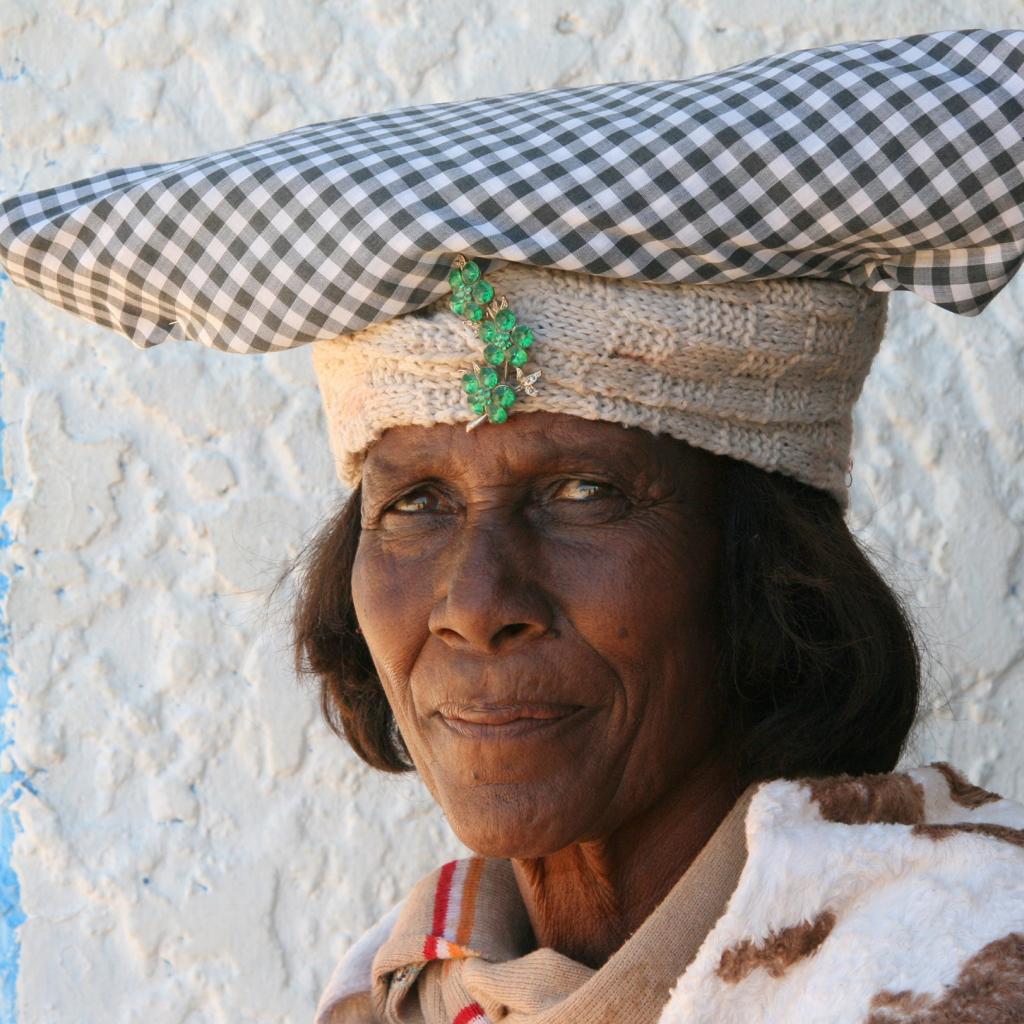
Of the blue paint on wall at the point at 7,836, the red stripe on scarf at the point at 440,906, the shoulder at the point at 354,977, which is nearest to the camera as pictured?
the red stripe on scarf at the point at 440,906

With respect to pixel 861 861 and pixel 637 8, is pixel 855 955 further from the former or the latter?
pixel 637 8

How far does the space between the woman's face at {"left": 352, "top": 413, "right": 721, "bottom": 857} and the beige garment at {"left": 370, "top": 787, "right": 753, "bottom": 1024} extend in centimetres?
15

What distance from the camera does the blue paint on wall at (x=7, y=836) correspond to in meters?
2.94

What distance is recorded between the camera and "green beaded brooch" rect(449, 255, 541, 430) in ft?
5.73

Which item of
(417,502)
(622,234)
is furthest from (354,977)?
(622,234)

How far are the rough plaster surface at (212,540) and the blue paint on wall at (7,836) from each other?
2cm

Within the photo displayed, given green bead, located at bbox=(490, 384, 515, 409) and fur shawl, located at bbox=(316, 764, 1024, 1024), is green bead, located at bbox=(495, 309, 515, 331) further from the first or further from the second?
fur shawl, located at bbox=(316, 764, 1024, 1024)

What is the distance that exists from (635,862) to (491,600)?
0.44m

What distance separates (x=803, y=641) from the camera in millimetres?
1908

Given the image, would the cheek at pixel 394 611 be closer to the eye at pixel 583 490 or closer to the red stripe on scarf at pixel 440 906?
the eye at pixel 583 490

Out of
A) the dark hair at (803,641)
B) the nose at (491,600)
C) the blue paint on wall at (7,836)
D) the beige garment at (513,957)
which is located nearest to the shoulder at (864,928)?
the beige garment at (513,957)

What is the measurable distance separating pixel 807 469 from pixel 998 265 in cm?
34

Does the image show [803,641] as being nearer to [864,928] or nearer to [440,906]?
[864,928]

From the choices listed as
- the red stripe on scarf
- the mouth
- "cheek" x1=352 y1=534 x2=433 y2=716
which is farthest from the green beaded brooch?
the red stripe on scarf
